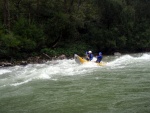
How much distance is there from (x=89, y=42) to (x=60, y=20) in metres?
6.08

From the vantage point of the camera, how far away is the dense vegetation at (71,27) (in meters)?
26.4

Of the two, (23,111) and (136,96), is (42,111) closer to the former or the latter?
(23,111)

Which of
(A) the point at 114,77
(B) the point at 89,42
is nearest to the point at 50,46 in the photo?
(B) the point at 89,42

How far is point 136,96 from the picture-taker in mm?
10047

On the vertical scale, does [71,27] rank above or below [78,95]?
above

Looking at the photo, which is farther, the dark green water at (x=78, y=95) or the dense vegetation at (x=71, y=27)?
the dense vegetation at (x=71, y=27)

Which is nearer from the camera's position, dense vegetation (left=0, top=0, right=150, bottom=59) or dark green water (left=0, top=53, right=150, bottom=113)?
dark green water (left=0, top=53, right=150, bottom=113)

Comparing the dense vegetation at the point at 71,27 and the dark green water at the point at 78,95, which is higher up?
the dense vegetation at the point at 71,27

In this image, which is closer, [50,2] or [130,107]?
[130,107]

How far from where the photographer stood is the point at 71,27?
3002 centimetres

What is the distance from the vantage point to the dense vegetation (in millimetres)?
26391

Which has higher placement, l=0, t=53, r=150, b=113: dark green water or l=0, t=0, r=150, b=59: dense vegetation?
l=0, t=0, r=150, b=59: dense vegetation

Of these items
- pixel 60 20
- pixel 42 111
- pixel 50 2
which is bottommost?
pixel 42 111

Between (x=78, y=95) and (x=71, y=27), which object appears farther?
(x=71, y=27)
